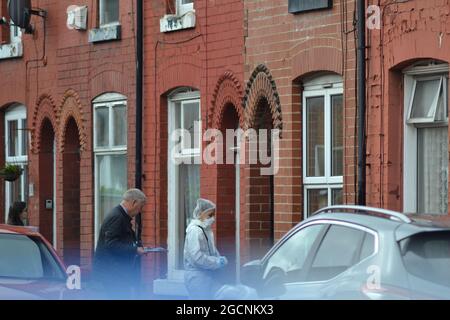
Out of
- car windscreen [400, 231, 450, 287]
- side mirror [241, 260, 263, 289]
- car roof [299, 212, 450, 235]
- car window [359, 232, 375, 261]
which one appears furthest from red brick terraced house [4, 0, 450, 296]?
car windscreen [400, 231, 450, 287]

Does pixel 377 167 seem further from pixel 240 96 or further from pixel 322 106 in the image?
pixel 240 96

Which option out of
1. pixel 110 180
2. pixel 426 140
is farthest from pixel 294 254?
pixel 110 180

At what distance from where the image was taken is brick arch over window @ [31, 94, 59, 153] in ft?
80.8

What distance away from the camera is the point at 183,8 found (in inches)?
833

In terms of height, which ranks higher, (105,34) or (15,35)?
(15,35)

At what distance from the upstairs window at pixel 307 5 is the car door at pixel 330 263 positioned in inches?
303

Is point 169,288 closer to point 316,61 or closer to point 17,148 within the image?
point 316,61

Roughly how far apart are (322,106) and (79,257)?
774cm

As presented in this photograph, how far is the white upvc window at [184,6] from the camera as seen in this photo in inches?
826

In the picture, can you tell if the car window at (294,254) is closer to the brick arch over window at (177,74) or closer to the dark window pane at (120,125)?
the brick arch over window at (177,74)

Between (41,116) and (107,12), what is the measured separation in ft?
9.37

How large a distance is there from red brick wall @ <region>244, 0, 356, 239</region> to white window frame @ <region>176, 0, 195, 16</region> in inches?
70.9

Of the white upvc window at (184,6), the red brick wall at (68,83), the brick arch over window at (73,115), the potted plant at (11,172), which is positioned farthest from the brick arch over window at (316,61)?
the potted plant at (11,172)

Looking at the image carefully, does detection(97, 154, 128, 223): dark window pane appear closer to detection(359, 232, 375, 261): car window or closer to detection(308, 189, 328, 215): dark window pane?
detection(308, 189, 328, 215): dark window pane
